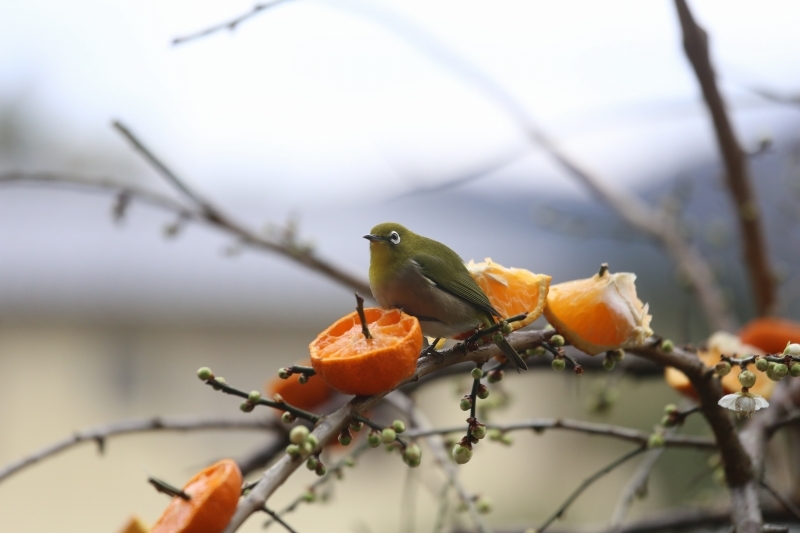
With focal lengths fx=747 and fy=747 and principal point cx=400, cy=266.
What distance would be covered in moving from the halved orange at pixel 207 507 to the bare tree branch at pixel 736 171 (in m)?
1.52

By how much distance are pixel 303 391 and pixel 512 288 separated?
0.86 m

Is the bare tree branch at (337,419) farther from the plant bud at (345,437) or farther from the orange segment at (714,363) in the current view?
the orange segment at (714,363)

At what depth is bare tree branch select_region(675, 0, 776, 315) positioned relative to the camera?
6.08 feet

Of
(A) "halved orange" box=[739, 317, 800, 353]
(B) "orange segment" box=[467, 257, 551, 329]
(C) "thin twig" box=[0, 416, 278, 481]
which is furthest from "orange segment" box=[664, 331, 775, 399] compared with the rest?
(C) "thin twig" box=[0, 416, 278, 481]

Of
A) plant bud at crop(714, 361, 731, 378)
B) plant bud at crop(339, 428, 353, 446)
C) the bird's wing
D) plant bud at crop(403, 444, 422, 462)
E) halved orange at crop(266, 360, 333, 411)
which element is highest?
the bird's wing

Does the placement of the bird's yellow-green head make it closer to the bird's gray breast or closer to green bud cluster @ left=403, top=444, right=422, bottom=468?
the bird's gray breast

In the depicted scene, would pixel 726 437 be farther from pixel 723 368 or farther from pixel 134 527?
pixel 134 527

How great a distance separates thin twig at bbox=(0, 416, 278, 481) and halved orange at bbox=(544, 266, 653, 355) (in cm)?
95

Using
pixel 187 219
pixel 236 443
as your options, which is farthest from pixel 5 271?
pixel 187 219

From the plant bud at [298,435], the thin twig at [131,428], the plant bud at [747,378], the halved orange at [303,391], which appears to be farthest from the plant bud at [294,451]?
the halved orange at [303,391]

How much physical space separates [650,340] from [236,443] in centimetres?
673

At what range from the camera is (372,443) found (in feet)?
3.03

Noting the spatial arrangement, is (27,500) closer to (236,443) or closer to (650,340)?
(236,443)

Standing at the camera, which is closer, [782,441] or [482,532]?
[482,532]
